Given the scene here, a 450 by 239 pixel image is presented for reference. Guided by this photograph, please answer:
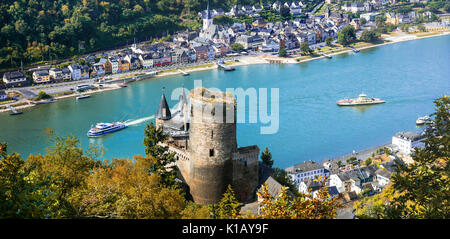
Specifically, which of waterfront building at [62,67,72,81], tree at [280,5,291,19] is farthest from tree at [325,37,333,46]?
waterfront building at [62,67,72,81]

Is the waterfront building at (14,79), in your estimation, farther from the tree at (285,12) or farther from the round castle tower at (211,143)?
the tree at (285,12)

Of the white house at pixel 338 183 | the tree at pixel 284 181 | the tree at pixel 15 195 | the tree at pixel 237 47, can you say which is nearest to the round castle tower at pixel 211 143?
the tree at pixel 284 181

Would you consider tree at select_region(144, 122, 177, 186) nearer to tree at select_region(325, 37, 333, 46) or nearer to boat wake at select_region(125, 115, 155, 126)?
boat wake at select_region(125, 115, 155, 126)

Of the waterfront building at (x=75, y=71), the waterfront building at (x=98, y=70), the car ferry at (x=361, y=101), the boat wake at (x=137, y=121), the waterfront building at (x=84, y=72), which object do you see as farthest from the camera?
the waterfront building at (x=98, y=70)
